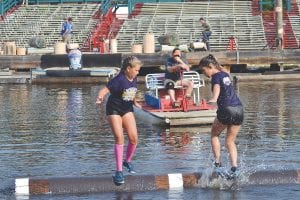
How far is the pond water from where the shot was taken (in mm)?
12328

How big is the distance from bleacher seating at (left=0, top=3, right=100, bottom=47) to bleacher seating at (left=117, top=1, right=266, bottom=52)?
8.25ft

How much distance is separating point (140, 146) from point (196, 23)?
112 feet

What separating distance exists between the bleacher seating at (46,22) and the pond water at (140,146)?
2316 centimetres

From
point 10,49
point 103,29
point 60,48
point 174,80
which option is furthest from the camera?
point 103,29

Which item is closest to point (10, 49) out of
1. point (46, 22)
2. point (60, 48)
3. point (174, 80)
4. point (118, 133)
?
point (60, 48)

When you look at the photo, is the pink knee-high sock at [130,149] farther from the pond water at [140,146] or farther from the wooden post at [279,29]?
the wooden post at [279,29]

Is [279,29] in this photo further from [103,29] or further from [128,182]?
[128,182]

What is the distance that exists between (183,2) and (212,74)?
43384mm

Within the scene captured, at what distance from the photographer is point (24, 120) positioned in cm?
2230

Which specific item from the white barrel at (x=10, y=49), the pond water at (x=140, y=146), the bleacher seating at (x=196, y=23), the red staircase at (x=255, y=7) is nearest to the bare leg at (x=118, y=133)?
the pond water at (x=140, y=146)

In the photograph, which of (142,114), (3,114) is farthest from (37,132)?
(3,114)

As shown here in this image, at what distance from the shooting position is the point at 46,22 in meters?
53.0

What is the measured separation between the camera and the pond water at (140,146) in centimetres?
1233

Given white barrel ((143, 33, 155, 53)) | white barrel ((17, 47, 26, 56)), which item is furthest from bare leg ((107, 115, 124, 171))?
white barrel ((17, 47, 26, 56))
